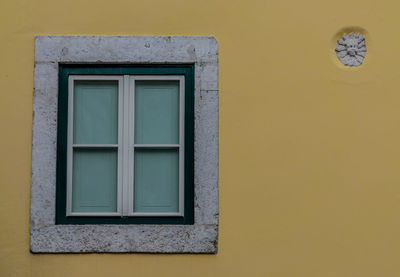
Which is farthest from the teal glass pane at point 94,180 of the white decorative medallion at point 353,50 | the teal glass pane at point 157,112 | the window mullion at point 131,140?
the white decorative medallion at point 353,50

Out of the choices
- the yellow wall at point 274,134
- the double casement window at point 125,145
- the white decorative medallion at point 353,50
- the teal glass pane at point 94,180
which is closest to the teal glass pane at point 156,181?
the double casement window at point 125,145

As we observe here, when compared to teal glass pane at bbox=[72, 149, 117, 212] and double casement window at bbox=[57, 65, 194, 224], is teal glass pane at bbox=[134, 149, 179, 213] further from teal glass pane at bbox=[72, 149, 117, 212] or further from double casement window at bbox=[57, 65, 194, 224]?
teal glass pane at bbox=[72, 149, 117, 212]

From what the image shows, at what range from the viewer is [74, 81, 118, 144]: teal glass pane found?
15.4 feet

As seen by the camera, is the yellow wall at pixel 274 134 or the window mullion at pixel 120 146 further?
the window mullion at pixel 120 146

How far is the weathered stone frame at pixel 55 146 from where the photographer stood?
4.49 metres

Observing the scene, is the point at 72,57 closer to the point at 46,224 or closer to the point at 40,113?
the point at 40,113

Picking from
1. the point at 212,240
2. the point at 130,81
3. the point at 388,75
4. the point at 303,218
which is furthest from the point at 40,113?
the point at 388,75

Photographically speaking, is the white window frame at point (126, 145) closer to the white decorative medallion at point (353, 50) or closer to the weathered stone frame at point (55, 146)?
the weathered stone frame at point (55, 146)

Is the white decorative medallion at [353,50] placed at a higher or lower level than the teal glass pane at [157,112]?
higher

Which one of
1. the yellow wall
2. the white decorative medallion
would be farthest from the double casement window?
the white decorative medallion

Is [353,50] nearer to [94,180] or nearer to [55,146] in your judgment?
[94,180]

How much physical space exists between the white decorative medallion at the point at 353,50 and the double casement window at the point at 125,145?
1.07 metres

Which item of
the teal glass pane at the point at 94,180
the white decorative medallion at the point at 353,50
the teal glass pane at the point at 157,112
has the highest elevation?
the white decorative medallion at the point at 353,50

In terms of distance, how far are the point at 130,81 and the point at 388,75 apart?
182 cm
